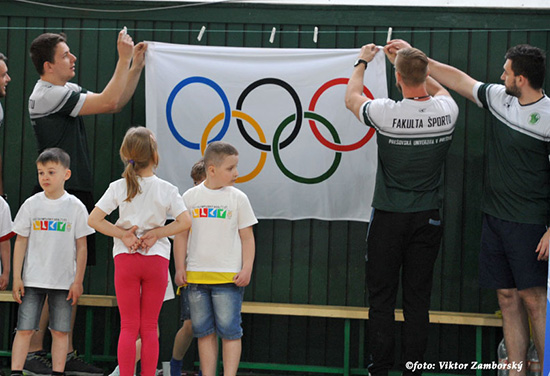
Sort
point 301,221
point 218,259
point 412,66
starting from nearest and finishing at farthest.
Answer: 1. point 218,259
2. point 412,66
3. point 301,221

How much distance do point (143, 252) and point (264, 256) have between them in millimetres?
1378

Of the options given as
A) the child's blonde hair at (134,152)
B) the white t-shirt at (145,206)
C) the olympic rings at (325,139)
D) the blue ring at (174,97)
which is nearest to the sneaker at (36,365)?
the white t-shirt at (145,206)

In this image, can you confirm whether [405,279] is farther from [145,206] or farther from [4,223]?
[4,223]

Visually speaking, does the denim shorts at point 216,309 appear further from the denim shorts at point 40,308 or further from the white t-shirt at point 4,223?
the white t-shirt at point 4,223

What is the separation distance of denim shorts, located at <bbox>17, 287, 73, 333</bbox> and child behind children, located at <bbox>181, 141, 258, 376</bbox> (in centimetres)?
78

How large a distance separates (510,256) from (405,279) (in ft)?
2.19

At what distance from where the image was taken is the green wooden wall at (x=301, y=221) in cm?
506

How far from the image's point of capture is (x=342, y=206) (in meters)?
5.00

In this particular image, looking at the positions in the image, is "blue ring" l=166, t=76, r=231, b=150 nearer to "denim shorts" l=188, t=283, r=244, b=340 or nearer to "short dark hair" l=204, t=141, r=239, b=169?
"short dark hair" l=204, t=141, r=239, b=169

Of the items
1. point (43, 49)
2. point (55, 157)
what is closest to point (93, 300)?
point (55, 157)

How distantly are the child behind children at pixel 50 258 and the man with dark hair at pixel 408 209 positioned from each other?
1856 millimetres

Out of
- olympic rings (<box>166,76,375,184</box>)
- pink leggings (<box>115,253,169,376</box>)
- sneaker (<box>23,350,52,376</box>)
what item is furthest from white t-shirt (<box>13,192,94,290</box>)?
olympic rings (<box>166,76,375,184</box>)

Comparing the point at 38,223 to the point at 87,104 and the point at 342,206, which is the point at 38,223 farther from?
the point at 342,206

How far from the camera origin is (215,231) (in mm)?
4133
